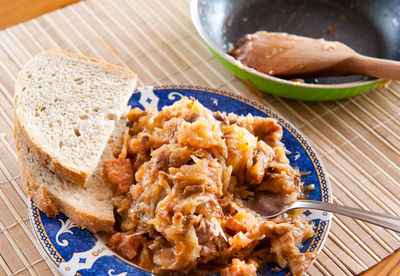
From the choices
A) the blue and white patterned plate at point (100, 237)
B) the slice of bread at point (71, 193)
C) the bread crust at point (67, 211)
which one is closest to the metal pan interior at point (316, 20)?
the blue and white patterned plate at point (100, 237)

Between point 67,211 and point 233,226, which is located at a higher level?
point 233,226

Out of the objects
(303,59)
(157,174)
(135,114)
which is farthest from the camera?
(303,59)

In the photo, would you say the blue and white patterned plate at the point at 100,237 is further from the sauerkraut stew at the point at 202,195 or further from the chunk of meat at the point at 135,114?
the chunk of meat at the point at 135,114

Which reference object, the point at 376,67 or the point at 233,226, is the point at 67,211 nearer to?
the point at 233,226

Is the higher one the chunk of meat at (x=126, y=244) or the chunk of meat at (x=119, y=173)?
the chunk of meat at (x=119, y=173)

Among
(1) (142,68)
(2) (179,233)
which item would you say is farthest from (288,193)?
(1) (142,68)

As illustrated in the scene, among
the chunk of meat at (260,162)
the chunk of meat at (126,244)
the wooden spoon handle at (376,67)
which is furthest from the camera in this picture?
the wooden spoon handle at (376,67)

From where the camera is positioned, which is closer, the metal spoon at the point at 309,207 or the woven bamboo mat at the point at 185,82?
the metal spoon at the point at 309,207

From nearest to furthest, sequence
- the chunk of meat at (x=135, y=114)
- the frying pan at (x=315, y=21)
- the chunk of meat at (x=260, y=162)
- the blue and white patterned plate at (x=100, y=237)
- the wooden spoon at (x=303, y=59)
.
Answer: the blue and white patterned plate at (x=100, y=237)
the chunk of meat at (x=260, y=162)
the chunk of meat at (x=135, y=114)
the wooden spoon at (x=303, y=59)
the frying pan at (x=315, y=21)

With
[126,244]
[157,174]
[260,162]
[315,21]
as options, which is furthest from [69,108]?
[315,21]
